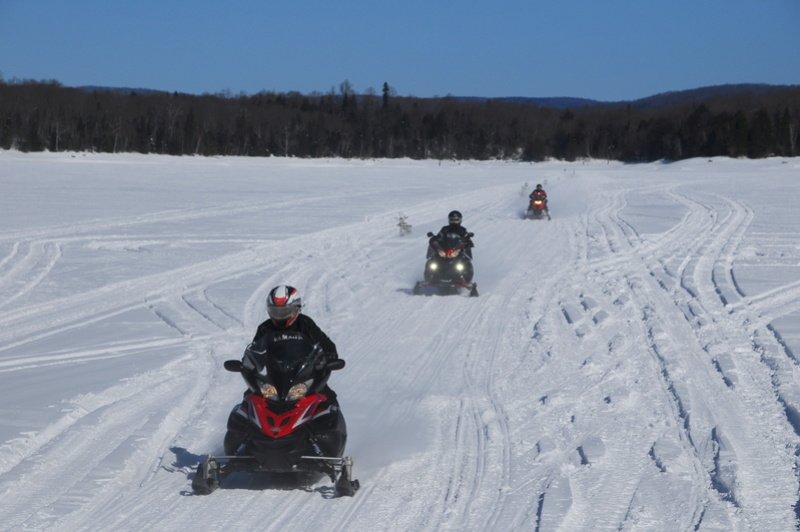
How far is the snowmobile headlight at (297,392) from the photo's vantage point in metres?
5.62

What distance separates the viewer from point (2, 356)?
938 centimetres

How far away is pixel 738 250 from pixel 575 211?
12366mm

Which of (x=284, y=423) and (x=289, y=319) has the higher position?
(x=289, y=319)

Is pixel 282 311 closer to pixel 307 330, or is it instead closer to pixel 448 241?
pixel 307 330

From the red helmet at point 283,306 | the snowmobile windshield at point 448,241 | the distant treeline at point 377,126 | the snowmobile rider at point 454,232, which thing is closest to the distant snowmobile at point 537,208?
the snowmobile rider at point 454,232

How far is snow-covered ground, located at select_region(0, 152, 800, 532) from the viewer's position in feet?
17.3

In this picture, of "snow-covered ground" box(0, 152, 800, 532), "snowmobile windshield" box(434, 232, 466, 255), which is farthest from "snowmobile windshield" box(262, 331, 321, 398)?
"snowmobile windshield" box(434, 232, 466, 255)

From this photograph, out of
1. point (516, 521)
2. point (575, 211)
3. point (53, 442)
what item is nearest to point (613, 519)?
point (516, 521)

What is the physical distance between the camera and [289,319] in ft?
19.7

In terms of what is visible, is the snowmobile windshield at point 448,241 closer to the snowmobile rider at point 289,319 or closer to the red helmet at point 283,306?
the snowmobile rider at point 289,319

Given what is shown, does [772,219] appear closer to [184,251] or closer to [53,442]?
[184,251]

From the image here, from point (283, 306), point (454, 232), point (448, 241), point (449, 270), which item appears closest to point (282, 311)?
point (283, 306)

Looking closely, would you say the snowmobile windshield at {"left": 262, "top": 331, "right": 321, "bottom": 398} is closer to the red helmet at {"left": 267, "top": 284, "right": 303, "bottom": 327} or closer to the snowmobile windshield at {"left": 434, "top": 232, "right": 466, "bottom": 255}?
the red helmet at {"left": 267, "top": 284, "right": 303, "bottom": 327}

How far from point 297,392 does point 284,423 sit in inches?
9.0
